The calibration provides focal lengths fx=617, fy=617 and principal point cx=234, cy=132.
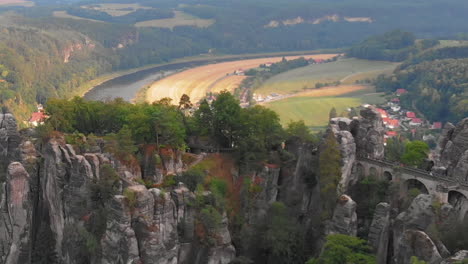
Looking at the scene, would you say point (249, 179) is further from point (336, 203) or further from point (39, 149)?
point (39, 149)

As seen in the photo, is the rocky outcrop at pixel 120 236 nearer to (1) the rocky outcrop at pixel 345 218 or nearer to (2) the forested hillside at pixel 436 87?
(1) the rocky outcrop at pixel 345 218

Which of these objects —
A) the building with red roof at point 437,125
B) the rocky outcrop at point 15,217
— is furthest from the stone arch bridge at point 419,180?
the building with red roof at point 437,125

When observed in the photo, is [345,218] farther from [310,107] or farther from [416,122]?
[310,107]

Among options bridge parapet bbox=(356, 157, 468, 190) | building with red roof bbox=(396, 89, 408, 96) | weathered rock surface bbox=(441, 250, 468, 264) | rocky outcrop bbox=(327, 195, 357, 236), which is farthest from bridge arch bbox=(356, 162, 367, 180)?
building with red roof bbox=(396, 89, 408, 96)

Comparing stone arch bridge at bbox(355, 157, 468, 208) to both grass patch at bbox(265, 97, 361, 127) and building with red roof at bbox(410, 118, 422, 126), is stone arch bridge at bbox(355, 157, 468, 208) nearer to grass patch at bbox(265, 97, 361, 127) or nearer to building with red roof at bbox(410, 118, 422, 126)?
grass patch at bbox(265, 97, 361, 127)

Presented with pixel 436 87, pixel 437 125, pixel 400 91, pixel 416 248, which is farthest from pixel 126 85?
pixel 416 248

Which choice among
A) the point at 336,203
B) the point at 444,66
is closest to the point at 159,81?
the point at 444,66
